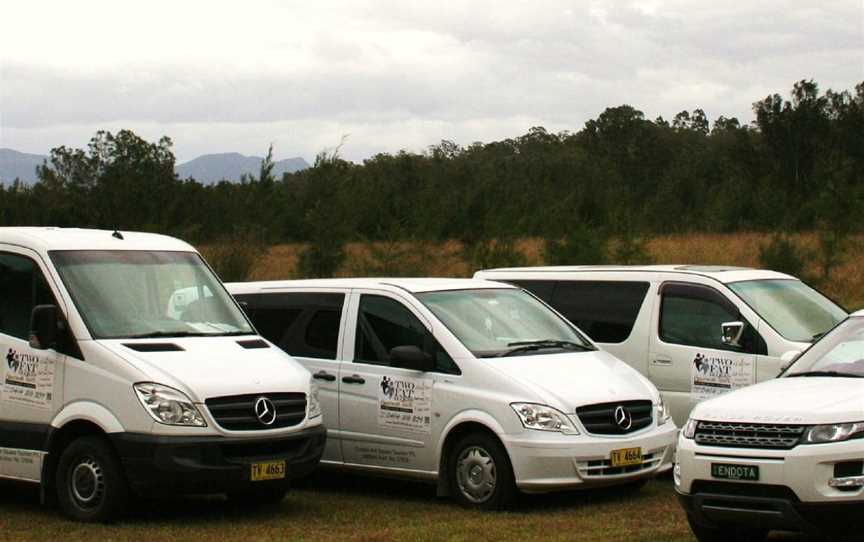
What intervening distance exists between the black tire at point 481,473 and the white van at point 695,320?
2.69m

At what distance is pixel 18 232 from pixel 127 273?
987 millimetres

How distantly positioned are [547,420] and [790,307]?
3554 millimetres

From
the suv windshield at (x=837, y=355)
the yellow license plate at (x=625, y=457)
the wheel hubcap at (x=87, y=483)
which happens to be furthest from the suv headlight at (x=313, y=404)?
the suv windshield at (x=837, y=355)

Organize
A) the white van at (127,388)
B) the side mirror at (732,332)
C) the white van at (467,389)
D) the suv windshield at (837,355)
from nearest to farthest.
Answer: the suv windshield at (837,355)
the white van at (127,388)
the white van at (467,389)
the side mirror at (732,332)

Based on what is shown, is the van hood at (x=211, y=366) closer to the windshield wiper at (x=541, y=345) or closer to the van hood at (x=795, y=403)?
the windshield wiper at (x=541, y=345)

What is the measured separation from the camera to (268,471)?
10117mm

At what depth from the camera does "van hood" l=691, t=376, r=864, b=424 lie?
7.99 m

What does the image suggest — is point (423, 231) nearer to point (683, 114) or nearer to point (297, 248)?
point (297, 248)

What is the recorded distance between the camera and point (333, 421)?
470 inches

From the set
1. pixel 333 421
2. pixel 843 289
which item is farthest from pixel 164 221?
pixel 333 421

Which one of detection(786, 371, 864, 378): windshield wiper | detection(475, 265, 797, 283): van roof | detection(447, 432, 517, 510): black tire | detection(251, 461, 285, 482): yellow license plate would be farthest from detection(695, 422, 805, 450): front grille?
detection(475, 265, 797, 283): van roof

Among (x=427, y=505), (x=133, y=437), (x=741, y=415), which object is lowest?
(x=427, y=505)

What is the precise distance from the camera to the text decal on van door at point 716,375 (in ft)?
40.4

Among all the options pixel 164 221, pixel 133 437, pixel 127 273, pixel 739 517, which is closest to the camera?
pixel 739 517
